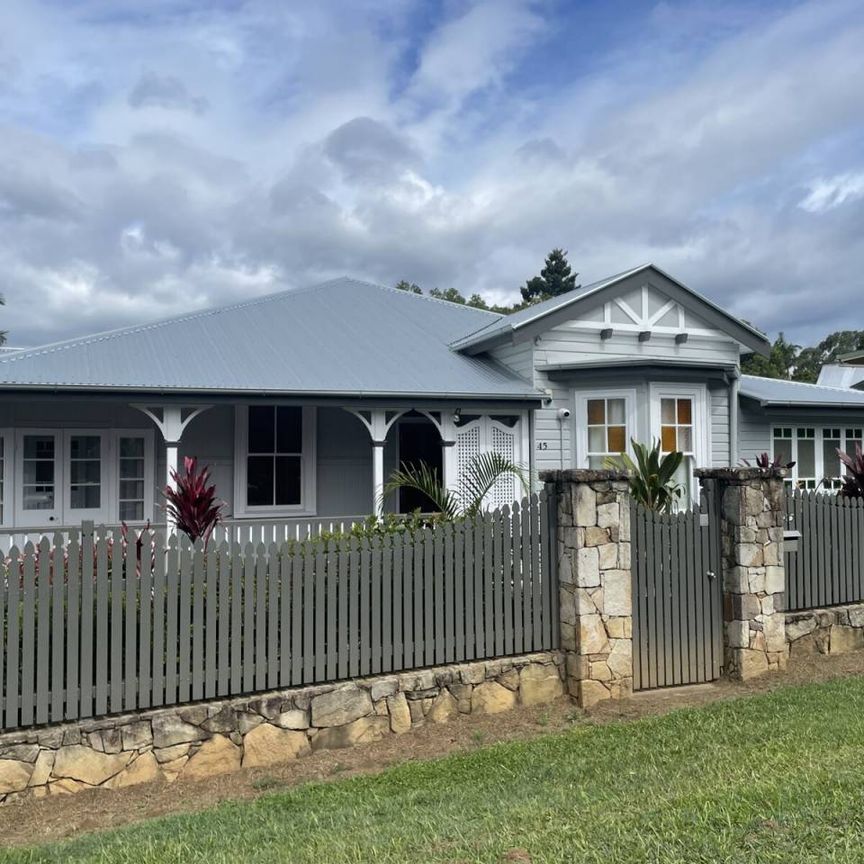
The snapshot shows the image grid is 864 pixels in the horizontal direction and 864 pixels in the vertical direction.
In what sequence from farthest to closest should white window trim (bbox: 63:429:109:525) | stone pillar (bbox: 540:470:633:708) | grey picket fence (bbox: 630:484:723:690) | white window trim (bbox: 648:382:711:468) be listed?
white window trim (bbox: 648:382:711:468) → white window trim (bbox: 63:429:109:525) → grey picket fence (bbox: 630:484:723:690) → stone pillar (bbox: 540:470:633:708)

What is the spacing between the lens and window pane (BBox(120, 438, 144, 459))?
13211mm

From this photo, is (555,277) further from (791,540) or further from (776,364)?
(791,540)

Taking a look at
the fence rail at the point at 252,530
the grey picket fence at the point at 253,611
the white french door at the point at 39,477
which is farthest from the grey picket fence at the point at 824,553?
the white french door at the point at 39,477

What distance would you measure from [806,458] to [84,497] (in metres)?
14.7

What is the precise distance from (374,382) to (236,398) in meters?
2.27

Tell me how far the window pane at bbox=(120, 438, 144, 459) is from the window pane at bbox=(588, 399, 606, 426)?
774 centimetres

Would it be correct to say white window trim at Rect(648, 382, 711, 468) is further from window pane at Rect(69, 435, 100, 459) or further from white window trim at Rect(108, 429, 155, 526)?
window pane at Rect(69, 435, 100, 459)

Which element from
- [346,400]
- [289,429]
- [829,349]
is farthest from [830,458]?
[829,349]

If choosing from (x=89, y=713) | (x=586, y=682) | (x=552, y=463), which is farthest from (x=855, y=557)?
(x=89, y=713)

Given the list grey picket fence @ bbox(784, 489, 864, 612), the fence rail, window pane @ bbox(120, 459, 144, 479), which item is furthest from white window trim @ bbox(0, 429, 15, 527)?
grey picket fence @ bbox(784, 489, 864, 612)

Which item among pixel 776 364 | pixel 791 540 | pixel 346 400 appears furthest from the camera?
pixel 776 364

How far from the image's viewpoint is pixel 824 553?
349 inches

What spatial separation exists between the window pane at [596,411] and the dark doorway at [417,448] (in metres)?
3.07

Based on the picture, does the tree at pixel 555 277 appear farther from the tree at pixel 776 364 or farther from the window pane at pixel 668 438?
the window pane at pixel 668 438
